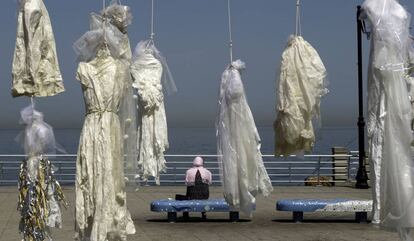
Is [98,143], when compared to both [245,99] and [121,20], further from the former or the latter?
[245,99]

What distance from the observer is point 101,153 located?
10562 millimetres

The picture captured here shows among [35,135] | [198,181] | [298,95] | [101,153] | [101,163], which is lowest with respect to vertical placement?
[198,181]

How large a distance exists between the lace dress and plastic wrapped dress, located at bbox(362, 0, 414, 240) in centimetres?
269

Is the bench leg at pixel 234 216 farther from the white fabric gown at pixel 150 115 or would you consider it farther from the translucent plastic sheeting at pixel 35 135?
the translucent plastic sheeting at pixel 35 135

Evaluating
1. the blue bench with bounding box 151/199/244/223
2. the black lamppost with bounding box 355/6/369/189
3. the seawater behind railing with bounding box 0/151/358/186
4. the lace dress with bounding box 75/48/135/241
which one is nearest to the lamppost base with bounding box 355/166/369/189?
the black lamppost with bounding box 355/6/369/189

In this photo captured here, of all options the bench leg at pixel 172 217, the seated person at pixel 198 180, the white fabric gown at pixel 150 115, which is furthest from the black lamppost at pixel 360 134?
the white fabric gown at pixel 150 115

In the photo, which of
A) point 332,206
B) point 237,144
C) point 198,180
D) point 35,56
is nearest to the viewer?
point 35,56

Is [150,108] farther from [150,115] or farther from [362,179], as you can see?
[362,179]

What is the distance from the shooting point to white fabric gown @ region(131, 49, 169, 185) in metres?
15.5

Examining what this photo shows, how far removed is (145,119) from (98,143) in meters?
5.62

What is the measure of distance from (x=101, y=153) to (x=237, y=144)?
4.23 meters

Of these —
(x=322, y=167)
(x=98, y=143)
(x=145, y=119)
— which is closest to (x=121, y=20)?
(x=98, y=143)

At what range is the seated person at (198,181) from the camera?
63.9ft

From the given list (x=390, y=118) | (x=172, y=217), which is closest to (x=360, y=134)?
(x=172, y=217)
